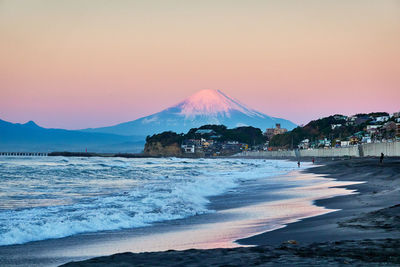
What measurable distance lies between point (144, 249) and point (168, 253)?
1772 millimetres

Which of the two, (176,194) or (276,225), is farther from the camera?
(176,194)

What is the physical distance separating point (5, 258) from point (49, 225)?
265cm

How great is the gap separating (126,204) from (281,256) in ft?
30.1

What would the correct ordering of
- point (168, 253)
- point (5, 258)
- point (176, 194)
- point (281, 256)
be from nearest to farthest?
point (281, 256)
point (168, 253)
point (5, 258)
point (176, 194)

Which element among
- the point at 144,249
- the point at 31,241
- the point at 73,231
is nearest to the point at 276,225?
the point at 144,249

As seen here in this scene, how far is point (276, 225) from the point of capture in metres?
10.4

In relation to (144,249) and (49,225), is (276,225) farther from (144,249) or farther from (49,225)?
(49,225)

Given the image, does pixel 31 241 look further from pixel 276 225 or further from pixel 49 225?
pixel 276 225

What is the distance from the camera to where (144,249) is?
803 centimetres

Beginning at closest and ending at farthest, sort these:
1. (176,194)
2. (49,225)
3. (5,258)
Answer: (5,258) < (49,225) < (176,194)

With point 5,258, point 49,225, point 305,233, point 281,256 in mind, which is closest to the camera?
point 281,256

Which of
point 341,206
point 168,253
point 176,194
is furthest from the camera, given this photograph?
Answer: point 176,194

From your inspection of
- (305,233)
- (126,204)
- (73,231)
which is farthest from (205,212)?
(305,233)

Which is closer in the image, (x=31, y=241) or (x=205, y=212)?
(x=31, y=241)
